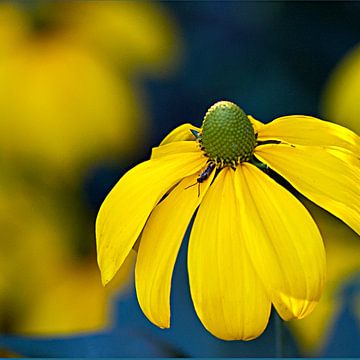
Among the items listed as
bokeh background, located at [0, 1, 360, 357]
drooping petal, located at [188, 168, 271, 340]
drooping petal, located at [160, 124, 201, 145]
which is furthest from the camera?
bokeh background, located at [0, 1, 360, 357]

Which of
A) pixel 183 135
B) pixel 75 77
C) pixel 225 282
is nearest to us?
pixel 225 282

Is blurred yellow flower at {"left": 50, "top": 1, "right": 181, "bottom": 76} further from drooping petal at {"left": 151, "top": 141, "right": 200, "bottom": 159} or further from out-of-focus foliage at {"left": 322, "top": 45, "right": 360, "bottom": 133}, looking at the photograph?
drooping petal at {"left": 151, "top": 141, "right": 200, "bottom": 159}

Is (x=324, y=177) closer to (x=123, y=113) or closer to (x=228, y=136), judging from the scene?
(x=228, y=136)

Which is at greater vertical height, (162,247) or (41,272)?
(162,247)

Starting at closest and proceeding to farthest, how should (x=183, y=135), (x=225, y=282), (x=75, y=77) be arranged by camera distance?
(x=225, y=282)
(x=183, y=135)
(x=75, y=77)

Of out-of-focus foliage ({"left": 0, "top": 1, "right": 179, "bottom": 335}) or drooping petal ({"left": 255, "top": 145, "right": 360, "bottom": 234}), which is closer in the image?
drooping petal ({"left": 255, "top": 145, "right": 360, "bottom": 234})

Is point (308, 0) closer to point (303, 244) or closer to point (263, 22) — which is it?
point (263, 22)

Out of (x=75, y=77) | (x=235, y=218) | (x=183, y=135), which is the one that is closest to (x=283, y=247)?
(x=235, y=218)

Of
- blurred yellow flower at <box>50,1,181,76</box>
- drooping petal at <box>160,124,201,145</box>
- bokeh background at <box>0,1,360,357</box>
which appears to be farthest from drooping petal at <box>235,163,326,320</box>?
blurred yellow flower at <box>50,1,181,76</box>
